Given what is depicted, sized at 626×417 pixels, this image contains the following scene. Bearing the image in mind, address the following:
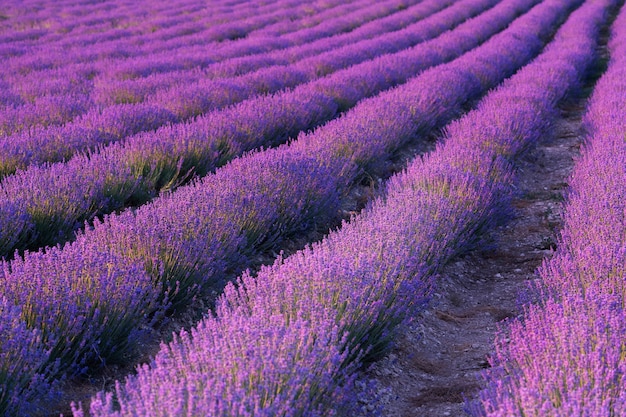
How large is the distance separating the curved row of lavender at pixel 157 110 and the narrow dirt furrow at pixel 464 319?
268cm

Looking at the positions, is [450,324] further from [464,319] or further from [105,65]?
[105,65]

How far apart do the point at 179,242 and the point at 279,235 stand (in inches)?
40.6

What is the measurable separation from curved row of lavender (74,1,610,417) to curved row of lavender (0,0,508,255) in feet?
3.87

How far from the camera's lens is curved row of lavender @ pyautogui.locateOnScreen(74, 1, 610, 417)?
184cm

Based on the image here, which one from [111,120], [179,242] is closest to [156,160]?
[111,120]

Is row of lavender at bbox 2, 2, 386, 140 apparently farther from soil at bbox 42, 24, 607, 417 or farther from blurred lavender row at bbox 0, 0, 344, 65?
soil at bbox 42, 24, 607, 417

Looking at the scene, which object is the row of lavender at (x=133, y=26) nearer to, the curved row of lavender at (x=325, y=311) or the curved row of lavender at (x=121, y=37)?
the curved row of lavender at (x=121, y=37)

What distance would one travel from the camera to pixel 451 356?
9.82 ft

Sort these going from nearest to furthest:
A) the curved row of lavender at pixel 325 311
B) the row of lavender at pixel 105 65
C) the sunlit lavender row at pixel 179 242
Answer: the curved row of lavender at pixel 325 311 < the sunlit lavender row at pixel 179 242 < the row of lavender at pixel 105 65

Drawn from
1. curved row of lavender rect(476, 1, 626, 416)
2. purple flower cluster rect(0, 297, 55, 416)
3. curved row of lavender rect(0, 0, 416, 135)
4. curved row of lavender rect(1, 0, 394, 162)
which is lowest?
curved row of lavender rect(476, 1, 626, 416)

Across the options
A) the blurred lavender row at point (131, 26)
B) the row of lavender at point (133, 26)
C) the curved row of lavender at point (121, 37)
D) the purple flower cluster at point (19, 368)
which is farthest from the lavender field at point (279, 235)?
the row of lavender at point (133, 26)

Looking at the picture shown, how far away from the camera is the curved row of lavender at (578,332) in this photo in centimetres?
190

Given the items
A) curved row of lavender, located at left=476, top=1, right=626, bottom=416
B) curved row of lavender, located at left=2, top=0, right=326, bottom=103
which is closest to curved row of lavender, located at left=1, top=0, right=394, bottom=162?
curved row of lavender, located at left=2, top=0, right=326, bottom=103

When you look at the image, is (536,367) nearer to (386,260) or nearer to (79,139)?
(386,260)
